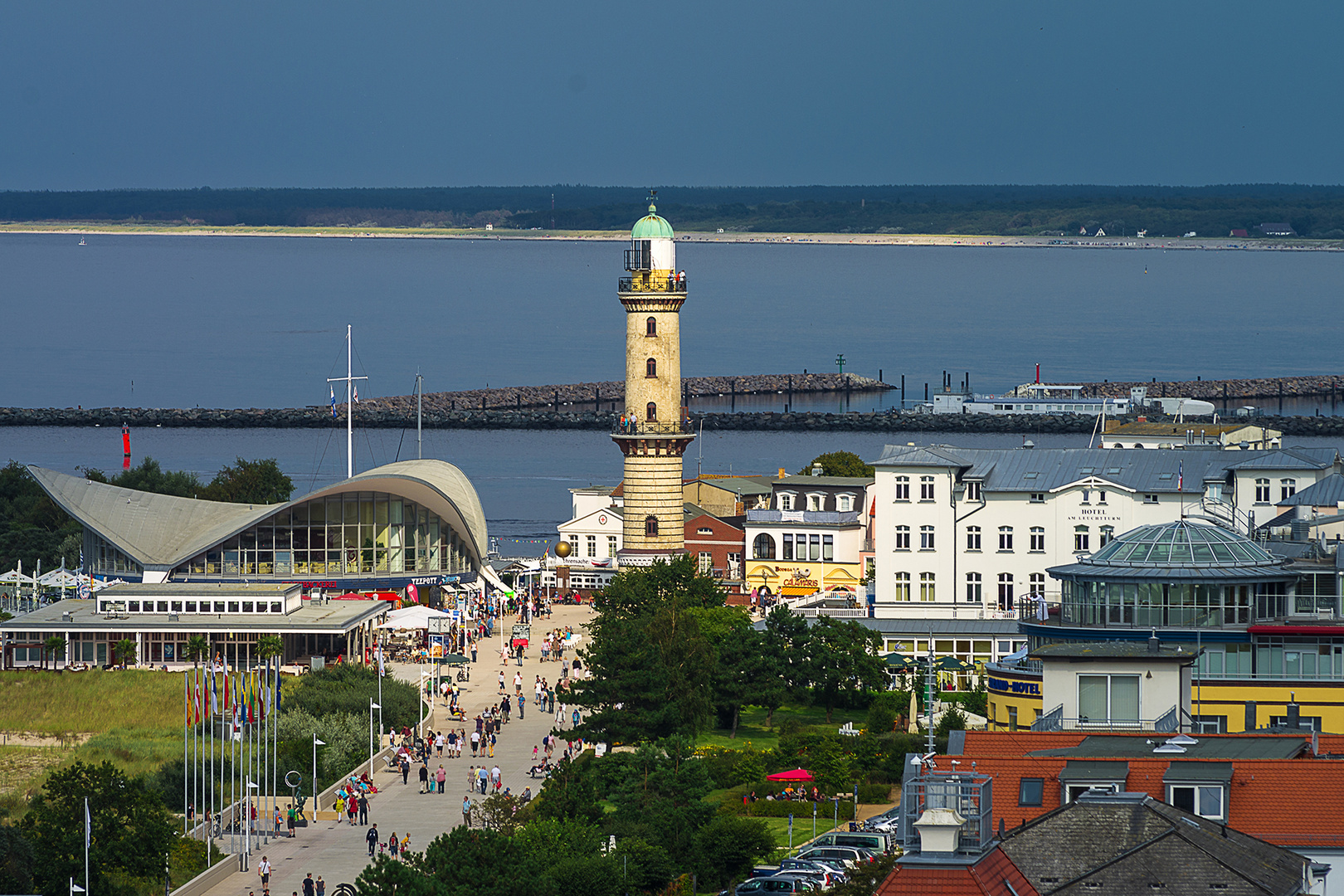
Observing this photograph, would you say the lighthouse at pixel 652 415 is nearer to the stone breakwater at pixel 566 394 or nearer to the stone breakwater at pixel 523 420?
the stone breakwater at pixel 523 420

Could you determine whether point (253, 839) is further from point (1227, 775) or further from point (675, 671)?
point (1227, 775)

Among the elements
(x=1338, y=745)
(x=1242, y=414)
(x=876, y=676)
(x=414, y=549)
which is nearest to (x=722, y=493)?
(x=414, y=549)

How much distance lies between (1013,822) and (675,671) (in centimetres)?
2626

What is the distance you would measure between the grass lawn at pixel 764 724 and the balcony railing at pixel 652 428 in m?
22.4

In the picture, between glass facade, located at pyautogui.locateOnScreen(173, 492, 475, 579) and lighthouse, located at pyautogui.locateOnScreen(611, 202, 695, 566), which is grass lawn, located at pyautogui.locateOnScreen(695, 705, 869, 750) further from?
glass facade, located at pyautogui.locateOnScreen(173, 492, 475, 579)

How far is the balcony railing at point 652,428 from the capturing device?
78000mm

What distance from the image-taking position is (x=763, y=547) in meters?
75.7

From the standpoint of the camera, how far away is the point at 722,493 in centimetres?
8806

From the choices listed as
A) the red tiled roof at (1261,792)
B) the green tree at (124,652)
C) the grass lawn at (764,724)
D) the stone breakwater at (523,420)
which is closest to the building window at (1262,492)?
the grass lawn at (764,724)

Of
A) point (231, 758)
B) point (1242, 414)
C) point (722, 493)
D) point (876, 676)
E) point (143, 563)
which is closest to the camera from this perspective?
point (231, 758)

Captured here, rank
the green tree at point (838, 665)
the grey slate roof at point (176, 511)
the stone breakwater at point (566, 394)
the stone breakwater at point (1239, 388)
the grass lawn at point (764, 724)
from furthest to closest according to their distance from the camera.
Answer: the stone breakwater at point (1239, 388) → the stone breakwater at point (566, 394) → the grey slate roof at point (176, 511) → the green tree at point (838, 665) → the grass lawn at point (764, 724)

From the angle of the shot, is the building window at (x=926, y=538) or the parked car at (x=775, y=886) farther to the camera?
the building window at (x=926, y=538)

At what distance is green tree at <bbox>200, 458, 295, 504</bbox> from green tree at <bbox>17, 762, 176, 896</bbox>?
179 feet

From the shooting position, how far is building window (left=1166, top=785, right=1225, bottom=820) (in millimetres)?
23031
